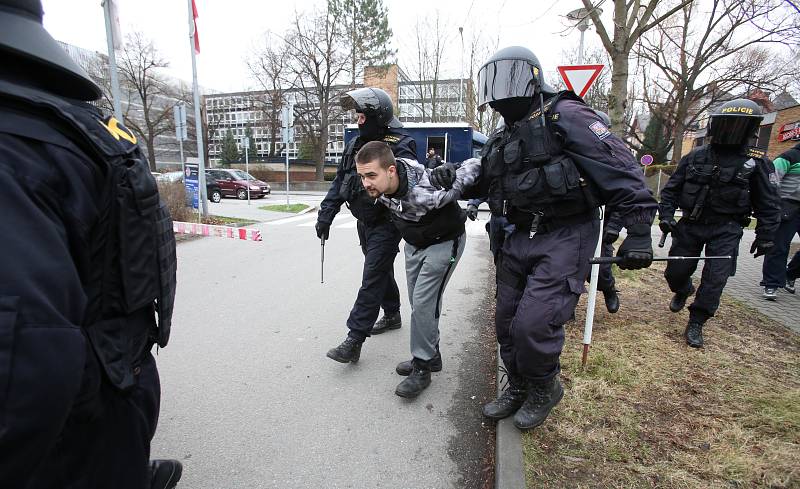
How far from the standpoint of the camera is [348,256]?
7582 millimetres

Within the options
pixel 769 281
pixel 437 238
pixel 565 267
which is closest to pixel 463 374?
pixel 437 238

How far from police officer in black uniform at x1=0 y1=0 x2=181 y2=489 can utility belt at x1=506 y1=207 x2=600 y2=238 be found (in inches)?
71.2

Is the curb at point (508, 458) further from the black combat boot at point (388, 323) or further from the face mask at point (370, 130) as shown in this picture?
the face mask at point (370, 130)

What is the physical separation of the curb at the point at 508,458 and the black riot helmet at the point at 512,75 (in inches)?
74.5

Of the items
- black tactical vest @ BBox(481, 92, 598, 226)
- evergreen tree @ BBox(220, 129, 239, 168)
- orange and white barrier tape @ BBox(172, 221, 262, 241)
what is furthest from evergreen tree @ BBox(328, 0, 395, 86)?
black tactical vest @ BBox(481, 92, 598, 226)

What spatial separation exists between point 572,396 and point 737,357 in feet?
5.39

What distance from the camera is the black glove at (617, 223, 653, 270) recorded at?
2.18 meters

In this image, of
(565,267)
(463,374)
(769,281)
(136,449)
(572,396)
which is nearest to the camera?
(136,449)

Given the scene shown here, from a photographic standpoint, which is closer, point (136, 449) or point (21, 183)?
point (21, 183)

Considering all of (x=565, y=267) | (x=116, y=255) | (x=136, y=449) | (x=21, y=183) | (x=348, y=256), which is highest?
(x=21, y=183)

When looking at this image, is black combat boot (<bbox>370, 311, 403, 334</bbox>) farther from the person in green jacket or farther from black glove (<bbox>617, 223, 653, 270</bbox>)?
the person in green jacket

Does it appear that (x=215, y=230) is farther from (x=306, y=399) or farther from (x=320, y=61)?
(x=320, y=61)

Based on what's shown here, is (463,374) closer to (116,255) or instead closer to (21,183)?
(116,255)

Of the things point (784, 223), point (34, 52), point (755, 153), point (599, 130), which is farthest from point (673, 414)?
point (784, 223)
